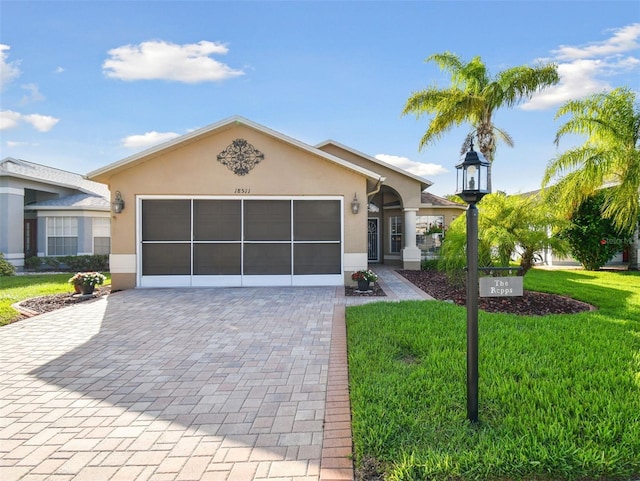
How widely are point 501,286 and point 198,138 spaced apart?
10.0m

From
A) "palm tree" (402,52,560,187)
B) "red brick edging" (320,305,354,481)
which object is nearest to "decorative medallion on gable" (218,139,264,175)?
"red brick edging" (320,305,354,481)

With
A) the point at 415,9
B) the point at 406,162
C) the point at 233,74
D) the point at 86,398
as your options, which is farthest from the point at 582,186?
the point at 406,162

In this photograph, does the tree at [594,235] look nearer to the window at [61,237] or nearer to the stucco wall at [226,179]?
the stucco wall at [226,179]

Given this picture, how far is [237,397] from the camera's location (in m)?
4.05

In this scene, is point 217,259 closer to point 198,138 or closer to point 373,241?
point 198,138

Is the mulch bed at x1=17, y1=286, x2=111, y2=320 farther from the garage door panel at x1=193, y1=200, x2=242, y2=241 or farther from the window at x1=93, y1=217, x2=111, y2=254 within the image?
the window at x1=93, y1=217, x2=111, y2=254

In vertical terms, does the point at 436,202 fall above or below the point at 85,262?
above

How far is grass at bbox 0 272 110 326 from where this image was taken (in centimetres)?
831

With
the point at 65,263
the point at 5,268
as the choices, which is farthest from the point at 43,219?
the point at 5,268

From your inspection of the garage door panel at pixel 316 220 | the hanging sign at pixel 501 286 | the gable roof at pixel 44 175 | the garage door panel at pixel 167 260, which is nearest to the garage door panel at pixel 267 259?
the garage door panel at pixel 316 220

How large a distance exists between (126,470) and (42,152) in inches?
972

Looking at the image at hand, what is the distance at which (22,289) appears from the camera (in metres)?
11.8

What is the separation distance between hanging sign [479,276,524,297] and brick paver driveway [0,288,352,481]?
1898 mm

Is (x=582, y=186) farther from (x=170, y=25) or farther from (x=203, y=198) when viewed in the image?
(x=170, y=25)
